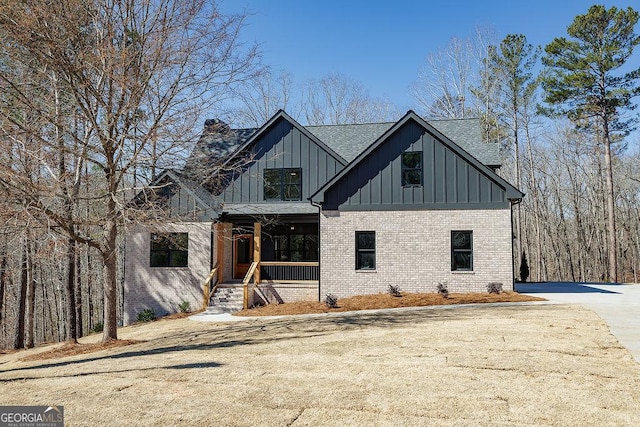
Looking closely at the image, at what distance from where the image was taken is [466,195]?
17562 millimetres

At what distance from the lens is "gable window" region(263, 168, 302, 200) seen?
67.7ft

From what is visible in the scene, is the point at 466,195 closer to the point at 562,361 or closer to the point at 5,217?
the point at 562,361

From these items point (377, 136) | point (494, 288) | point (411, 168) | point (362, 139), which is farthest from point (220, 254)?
point (494, 288)

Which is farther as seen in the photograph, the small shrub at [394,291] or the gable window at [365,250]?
the gable window at [365,250]

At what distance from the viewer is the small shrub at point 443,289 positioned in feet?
55.3

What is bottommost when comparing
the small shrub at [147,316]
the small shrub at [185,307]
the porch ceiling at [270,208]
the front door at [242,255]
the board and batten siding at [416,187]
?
the small shrub at [147,316]

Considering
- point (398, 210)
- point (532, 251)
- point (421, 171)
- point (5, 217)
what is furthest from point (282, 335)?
point (532, 251)

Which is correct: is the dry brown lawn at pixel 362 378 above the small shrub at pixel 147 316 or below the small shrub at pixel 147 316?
above

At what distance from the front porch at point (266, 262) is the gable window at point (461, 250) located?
5.75m

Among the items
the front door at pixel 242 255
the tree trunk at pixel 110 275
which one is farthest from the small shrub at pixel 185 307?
the tree trunk at pixel 110 275

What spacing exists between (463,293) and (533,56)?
2408cm

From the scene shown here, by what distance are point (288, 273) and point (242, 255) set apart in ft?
9.06

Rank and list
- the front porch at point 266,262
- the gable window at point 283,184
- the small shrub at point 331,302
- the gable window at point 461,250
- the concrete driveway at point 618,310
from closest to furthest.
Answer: the concrete driveway at point 618,310
the small shrub at point 331,302
the gable window at point 461,250
the front porch at point 266,262
the gable window at point 283,184

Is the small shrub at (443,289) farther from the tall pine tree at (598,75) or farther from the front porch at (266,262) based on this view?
the tall pine tree at (598,75)
